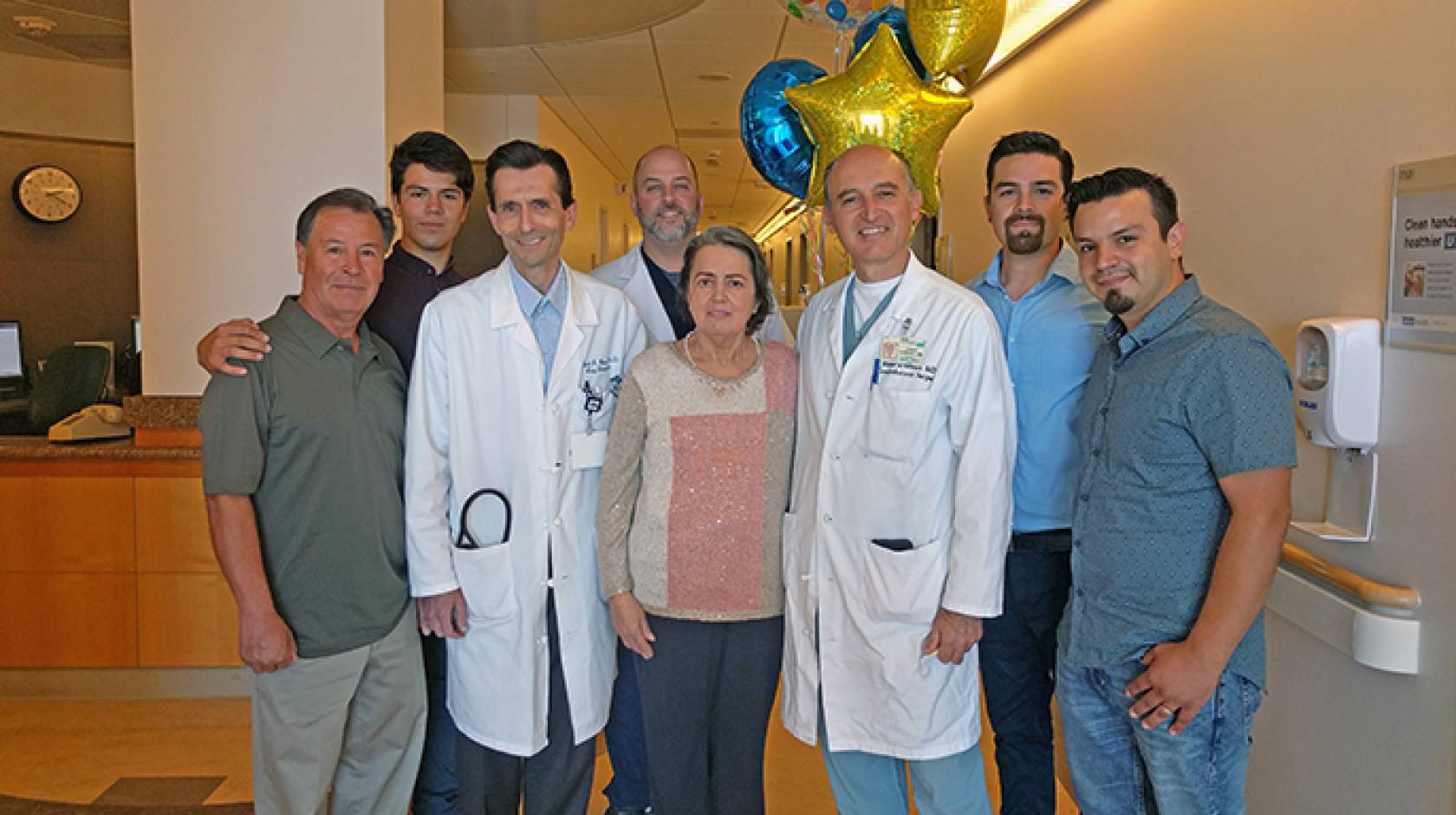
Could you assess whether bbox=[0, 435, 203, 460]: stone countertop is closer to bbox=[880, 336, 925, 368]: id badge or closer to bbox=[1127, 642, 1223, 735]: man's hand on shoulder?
bbox=[880, 336, 925, 368]: id badge

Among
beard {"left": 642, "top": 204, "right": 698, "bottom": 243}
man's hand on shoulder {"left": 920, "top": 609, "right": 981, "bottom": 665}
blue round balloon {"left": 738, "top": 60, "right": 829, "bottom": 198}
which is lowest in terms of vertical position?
man's hand on shoulder {"left": 920, "top": 609, "right": 981, "bottom": 665}

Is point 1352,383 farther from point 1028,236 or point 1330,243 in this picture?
point 1028,236

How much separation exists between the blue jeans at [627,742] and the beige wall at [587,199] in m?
5.03

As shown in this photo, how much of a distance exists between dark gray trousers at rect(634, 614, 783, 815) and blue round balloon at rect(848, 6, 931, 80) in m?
1.77

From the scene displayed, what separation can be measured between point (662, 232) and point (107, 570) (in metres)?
2.65

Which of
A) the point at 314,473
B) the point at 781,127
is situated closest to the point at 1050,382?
the point at 781,127

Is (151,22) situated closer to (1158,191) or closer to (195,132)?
(195,132)

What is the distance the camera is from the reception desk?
3.79 meters

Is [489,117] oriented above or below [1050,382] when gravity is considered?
above

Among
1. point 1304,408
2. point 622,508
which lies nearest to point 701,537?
point 622,508

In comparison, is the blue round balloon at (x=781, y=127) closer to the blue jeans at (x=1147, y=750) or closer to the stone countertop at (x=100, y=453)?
the blue jeans at (x=1147, y=750)

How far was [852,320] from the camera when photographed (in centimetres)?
212

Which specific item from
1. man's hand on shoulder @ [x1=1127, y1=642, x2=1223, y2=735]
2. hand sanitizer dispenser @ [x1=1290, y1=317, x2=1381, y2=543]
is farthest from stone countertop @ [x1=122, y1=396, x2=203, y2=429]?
hand sanitizer dispenser @ [x1=1290, y1=317, x2=1381, y2=543]

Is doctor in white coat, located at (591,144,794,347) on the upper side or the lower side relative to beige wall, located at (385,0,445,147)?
lower
